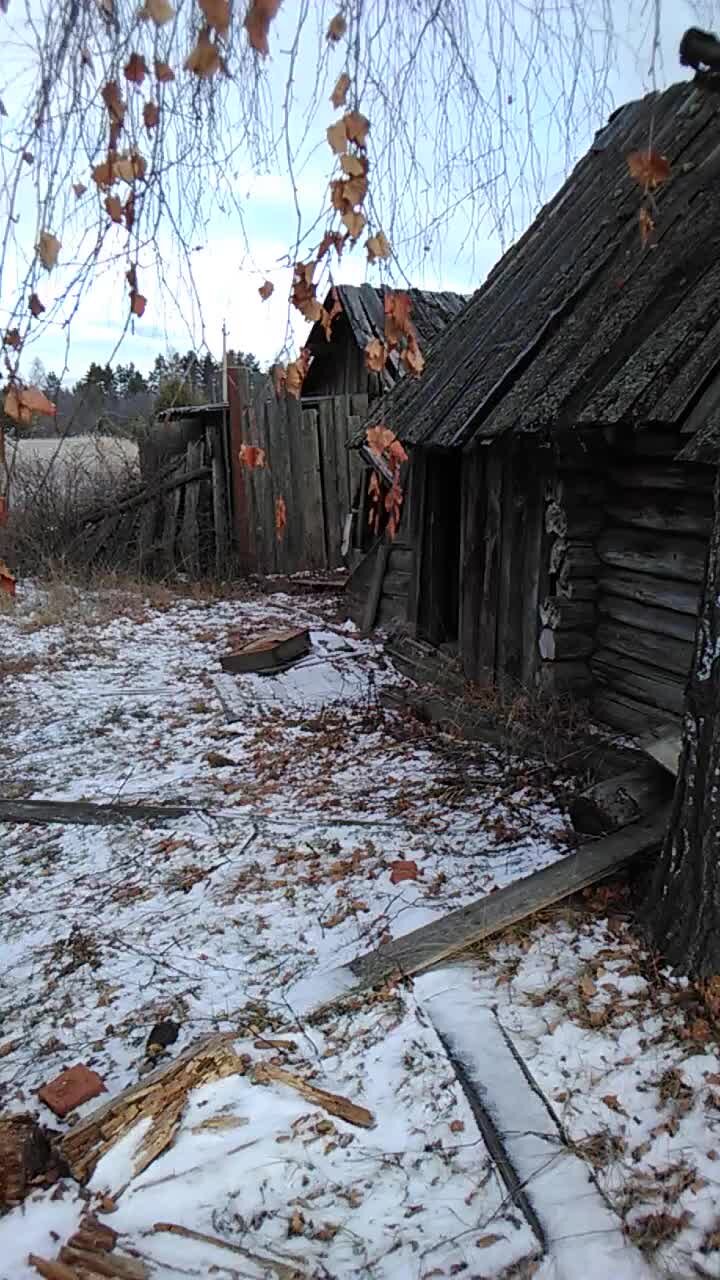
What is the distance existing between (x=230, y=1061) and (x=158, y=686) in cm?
514

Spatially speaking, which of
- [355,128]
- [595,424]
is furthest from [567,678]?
[355,128]

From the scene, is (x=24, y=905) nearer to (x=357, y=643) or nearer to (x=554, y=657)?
(x=554, y=657)

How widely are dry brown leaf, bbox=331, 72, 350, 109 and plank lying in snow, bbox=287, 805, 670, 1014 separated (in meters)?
2.81

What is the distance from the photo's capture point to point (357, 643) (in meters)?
8.88

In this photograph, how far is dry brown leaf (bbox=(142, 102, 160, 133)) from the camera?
2303mm

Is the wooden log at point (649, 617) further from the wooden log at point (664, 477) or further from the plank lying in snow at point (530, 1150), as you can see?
the plank lying in snow at point (530, 1150)

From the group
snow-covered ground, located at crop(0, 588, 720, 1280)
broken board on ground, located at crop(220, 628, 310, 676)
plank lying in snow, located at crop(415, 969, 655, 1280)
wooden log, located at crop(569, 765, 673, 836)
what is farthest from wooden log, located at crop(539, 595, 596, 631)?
plank lying in snow, located at crop(415, 969, 655, 1280)

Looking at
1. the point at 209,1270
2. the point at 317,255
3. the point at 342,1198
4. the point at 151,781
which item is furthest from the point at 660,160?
the point at 151,781

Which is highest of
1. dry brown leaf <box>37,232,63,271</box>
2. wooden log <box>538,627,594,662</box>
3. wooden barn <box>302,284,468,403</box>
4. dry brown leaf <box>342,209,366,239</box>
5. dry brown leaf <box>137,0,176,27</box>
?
wooden barn <box>302,284,468,403</box>

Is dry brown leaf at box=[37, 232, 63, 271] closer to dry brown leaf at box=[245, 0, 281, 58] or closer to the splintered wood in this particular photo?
dry brown leaf at box=[245, 0, 281, 58]

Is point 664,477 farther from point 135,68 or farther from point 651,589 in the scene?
point 135,68

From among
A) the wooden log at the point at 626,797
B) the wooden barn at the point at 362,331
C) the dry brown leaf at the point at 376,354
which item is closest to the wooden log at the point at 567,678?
the wooden log at the point at 626,797

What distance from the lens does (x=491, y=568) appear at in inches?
264

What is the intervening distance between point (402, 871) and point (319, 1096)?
1.46 meters
